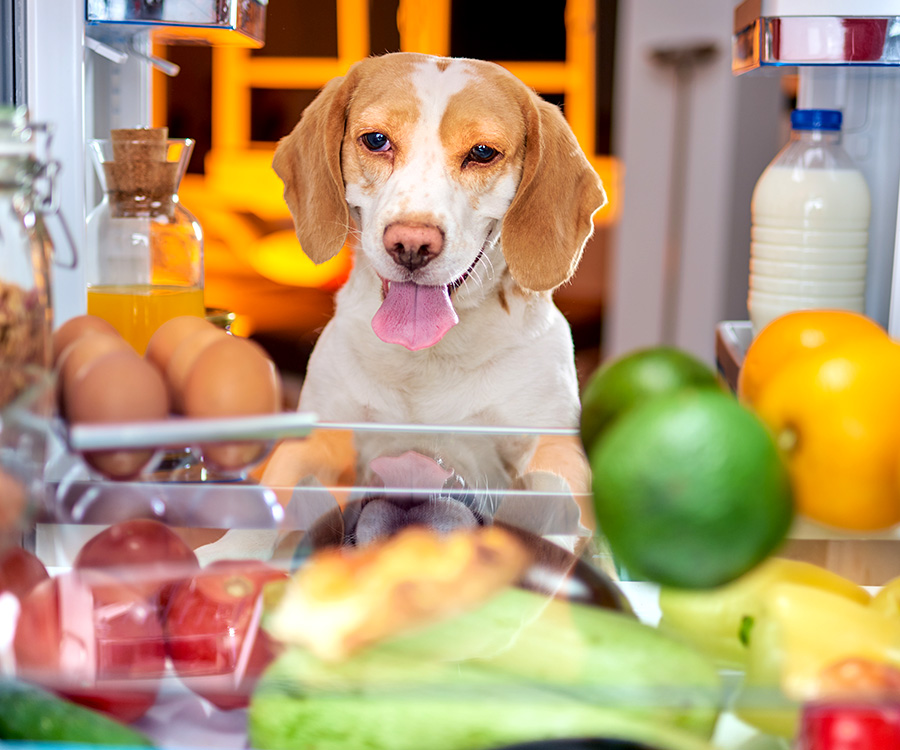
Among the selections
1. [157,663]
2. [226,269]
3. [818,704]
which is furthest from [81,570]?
[226,269]

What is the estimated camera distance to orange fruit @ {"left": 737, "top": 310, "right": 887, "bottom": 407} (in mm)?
552

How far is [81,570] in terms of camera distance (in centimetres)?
43

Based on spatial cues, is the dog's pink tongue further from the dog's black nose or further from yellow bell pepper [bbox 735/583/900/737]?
yellow bell pepper [bbox 735/583/900/737]

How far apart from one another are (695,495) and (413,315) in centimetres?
84

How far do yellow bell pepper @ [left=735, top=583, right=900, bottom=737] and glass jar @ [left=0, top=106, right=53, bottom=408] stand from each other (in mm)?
354

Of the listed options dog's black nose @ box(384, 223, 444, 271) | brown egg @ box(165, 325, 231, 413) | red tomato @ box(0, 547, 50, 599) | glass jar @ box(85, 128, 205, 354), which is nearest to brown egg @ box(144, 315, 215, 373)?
brown egg @ box(165, 325, 231, 413)

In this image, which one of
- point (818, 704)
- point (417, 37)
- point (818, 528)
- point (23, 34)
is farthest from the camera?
point (417, 37)

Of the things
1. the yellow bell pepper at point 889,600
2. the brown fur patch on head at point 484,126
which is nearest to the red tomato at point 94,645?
the yellow bell pepper at point 889,600

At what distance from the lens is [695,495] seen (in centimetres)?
38

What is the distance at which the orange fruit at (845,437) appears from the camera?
0.44 meters

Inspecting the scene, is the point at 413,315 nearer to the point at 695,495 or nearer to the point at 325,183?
the point at 325,183

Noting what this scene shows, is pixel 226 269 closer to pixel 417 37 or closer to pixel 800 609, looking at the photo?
pixel 417 37

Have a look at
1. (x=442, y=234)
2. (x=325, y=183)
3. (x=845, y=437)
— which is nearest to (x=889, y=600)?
(x=845, y=437)

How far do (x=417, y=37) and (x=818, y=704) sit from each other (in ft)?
9.61
